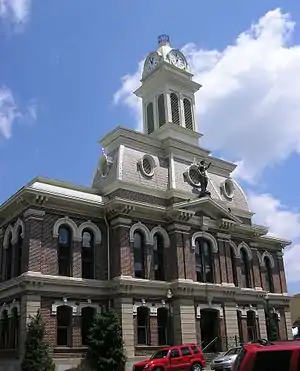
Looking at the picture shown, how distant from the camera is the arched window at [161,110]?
133 ft

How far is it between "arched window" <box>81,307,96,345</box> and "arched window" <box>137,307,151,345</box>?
3.03m

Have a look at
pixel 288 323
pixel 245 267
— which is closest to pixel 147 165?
pixel 245 267

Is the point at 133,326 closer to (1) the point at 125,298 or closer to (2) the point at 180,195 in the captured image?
(1) the point at 125,298

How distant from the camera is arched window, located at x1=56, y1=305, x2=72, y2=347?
28.3 meters

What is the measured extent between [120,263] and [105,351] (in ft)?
17.9

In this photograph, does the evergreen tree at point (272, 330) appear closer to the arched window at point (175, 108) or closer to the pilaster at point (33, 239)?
the arched window at point (175, 108)

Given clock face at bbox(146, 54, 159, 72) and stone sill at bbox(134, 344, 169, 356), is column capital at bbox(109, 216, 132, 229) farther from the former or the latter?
clock face at bbox(146, 54, 159, 72)

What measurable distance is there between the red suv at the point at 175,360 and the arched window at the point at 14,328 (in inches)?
302

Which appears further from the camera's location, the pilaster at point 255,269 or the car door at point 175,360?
the pilaster at point 255,269

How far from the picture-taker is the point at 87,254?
31.2 m

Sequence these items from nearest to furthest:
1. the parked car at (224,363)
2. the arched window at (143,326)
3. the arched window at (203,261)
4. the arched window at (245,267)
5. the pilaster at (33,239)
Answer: the parked car at (224,363) < the pilaster at (33,239) < the arched window at (143,326) < the arched window at (203,261) < the arched window at (245,267)

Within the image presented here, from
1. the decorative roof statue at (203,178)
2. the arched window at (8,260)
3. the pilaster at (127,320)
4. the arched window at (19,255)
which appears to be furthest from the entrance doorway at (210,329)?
the arched window at (8,260)

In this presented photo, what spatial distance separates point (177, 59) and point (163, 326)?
76.8 feet

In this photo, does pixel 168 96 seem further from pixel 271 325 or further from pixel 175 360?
pixel 175 360
